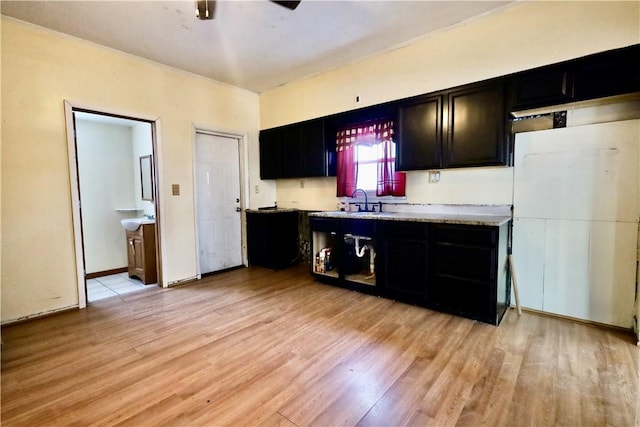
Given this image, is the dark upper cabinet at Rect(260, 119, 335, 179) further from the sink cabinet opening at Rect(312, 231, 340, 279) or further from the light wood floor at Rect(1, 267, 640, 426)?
the light wood floor at Rect(1, 267, 640, 426)

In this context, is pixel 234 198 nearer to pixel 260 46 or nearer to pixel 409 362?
pixel 260 46

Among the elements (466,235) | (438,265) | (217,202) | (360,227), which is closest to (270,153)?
(217,202)

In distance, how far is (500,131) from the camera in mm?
2670

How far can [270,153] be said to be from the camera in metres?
4.66

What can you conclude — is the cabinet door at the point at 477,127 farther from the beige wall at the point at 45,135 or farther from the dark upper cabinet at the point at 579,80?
the beige wall at the point at 45,135

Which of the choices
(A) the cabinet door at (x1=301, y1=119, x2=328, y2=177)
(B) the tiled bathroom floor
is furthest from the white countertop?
(B) the tiled bathroom floor

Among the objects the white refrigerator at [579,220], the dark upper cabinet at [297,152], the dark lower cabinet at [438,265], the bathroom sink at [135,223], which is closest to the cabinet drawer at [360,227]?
the dark lower cabinet at [438,265]

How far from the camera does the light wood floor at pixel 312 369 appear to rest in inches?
61.6

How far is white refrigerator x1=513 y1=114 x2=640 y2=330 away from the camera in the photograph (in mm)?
2354

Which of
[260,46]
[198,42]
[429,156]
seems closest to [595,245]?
[429,156]

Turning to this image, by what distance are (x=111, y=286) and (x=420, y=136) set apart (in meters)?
4.31

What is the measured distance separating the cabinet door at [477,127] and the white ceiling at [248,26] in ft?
2.53

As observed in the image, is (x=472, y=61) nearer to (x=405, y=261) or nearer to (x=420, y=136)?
(x=420, y=136)

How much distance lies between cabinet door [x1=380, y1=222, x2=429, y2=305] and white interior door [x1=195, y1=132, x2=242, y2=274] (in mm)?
2483
